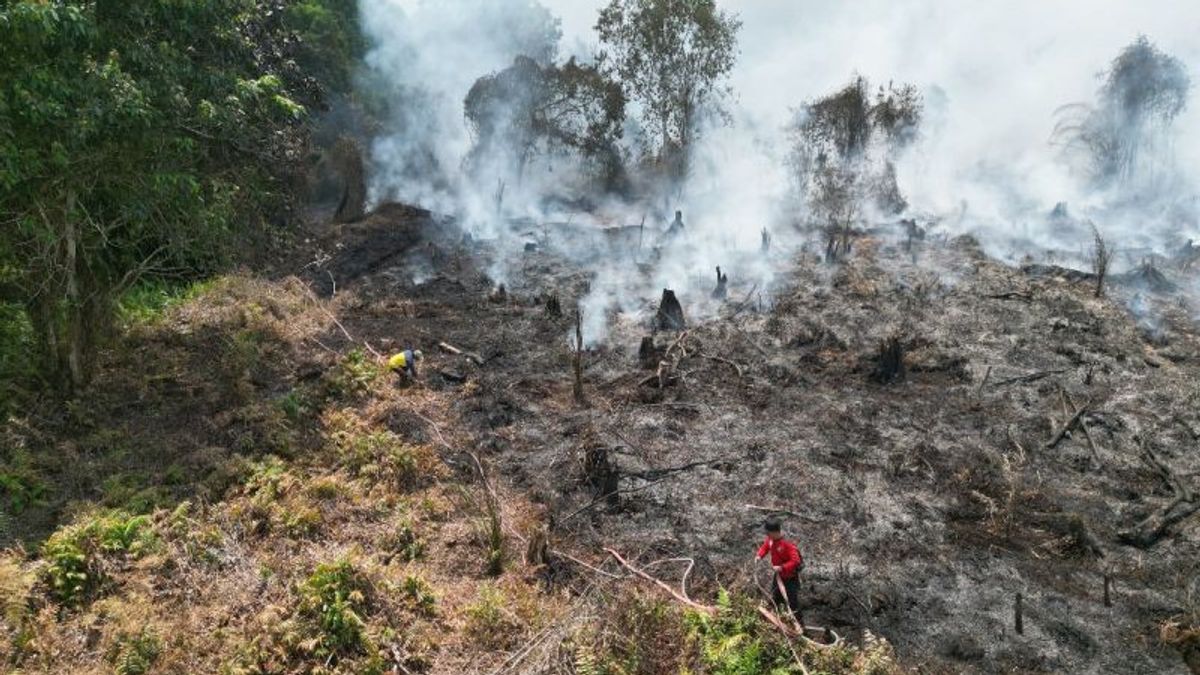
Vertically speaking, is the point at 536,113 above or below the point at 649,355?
above

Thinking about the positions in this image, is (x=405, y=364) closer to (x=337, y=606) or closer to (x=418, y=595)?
(x=418, y=595)

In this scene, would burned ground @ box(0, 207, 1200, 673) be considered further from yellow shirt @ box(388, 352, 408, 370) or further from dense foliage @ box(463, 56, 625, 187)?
dense foliage @ box(463, 56, 625, 187)

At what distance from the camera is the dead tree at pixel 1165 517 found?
840cm

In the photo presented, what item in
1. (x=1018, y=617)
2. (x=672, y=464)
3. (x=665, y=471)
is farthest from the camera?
(x=672, y=464)

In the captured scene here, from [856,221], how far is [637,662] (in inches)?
936

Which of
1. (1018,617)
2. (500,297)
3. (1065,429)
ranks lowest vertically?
(1018,617)

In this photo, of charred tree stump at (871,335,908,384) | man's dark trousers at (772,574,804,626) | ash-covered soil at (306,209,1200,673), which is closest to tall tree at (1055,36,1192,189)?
ash-covered soil at (306,209,1200,673)

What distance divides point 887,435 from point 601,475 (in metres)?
4.67

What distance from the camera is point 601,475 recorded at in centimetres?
939

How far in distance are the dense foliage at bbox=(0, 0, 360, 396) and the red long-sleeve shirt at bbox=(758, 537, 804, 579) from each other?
8.50 m

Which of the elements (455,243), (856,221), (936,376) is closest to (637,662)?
(936,376)

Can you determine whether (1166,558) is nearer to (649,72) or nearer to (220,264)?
(220,264)

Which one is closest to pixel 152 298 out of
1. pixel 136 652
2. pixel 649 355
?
pixel 649 355

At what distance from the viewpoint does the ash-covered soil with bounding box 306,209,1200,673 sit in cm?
743
